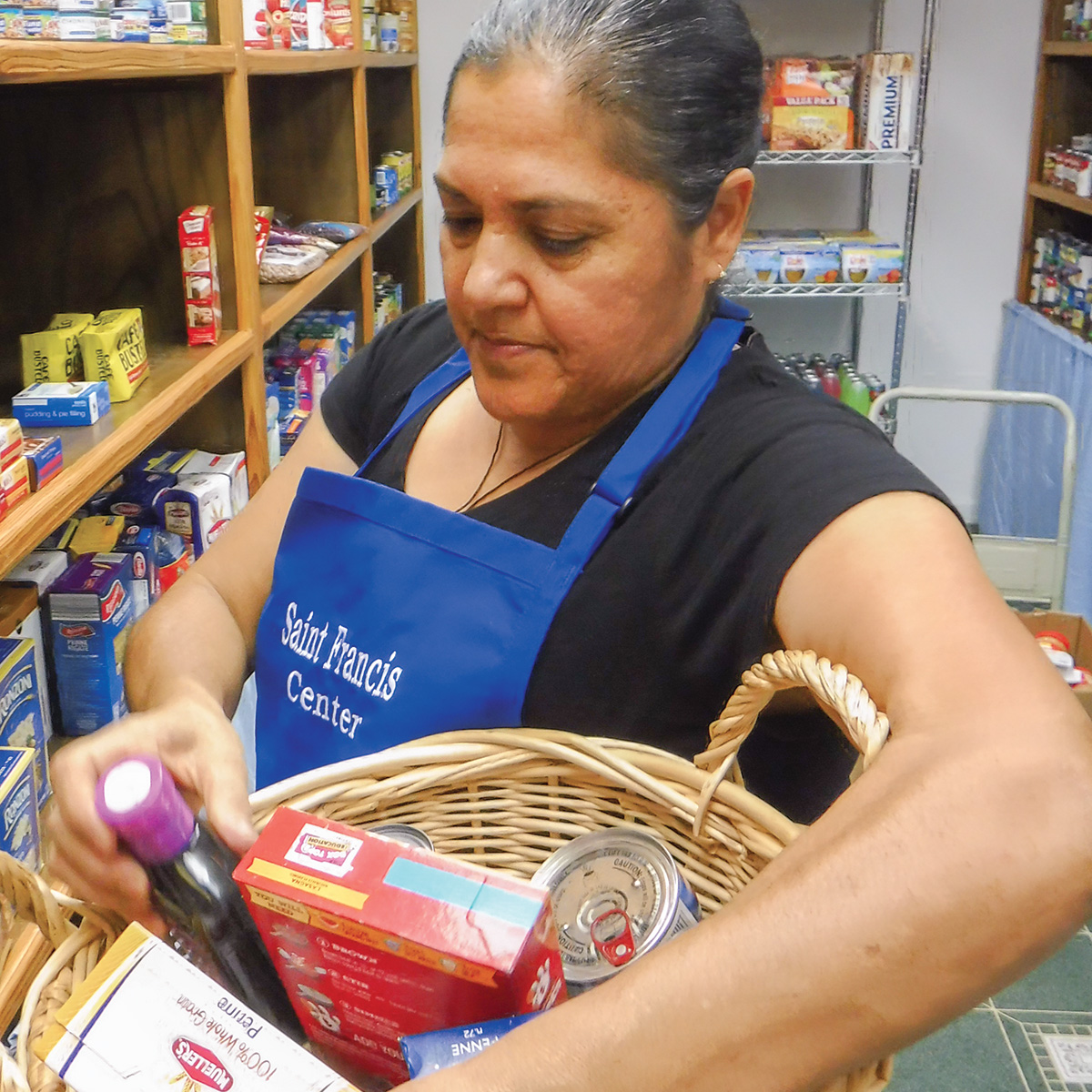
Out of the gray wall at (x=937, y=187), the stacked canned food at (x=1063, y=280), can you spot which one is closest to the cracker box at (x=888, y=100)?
the gray wall at (x=937, y=187)

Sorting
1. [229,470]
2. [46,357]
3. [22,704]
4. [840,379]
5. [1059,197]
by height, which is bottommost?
[840,379]

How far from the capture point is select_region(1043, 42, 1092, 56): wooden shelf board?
373cm

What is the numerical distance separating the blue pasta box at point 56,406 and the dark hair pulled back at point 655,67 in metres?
0.67

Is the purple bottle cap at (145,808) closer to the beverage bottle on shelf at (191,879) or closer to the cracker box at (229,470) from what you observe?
the beverage bottle on shelf at (191,879)

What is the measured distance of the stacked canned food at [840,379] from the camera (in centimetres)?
387

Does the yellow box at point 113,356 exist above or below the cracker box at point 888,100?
below

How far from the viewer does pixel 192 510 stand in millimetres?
1771

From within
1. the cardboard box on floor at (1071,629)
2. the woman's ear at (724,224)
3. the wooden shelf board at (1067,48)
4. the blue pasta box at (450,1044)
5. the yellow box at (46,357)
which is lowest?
the cardboard box on floor at (1071,629)

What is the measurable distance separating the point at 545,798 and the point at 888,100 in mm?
3360

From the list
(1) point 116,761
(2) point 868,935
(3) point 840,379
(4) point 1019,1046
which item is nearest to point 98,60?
(1) point 116,761

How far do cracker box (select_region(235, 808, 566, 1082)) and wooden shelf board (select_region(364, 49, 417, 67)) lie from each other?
270 cm

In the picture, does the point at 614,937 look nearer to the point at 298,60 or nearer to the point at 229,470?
the point at 229,470

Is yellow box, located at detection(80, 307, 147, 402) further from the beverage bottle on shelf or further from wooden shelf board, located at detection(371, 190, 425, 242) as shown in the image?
wooden shelf board, located at detection(371, 190, 425, 242)

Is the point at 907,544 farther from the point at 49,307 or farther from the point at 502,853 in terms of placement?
the point at 49,307
